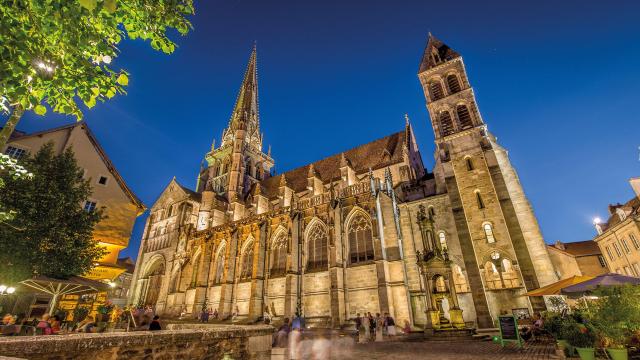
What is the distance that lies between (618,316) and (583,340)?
3.12ft

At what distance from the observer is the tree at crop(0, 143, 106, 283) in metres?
11.4

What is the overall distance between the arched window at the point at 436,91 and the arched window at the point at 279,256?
1874 cm

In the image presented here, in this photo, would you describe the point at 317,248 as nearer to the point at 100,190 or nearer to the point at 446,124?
the point at 446,124

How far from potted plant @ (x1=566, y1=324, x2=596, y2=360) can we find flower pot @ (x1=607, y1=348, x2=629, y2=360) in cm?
31

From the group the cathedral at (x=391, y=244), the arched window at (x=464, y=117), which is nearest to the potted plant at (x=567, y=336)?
the cathedral at (x=391, y=244)

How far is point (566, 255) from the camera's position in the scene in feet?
108

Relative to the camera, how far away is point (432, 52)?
28.0 metres

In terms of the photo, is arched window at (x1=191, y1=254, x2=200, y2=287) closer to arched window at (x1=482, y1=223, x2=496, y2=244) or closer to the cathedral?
the cathedral

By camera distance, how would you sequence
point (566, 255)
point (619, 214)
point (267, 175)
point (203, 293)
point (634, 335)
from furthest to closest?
point (267, 175), point (566, 255), point (619, 214), point (203, 293), point (634, 335)

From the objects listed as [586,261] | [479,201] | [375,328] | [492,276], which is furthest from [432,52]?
[586,261]

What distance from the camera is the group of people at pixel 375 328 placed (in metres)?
13.7

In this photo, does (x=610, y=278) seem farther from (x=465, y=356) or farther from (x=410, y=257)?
(x=410, y=257)

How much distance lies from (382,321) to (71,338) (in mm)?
14906

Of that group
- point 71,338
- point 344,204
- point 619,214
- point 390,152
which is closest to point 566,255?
point 619,214
